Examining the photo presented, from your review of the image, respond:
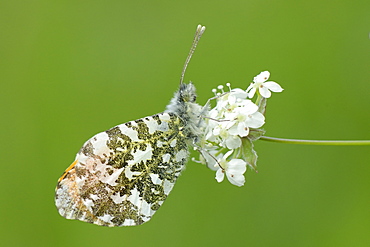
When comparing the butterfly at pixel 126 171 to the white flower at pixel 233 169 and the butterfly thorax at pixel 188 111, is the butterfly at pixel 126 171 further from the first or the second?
the white flower at pixel 233 169

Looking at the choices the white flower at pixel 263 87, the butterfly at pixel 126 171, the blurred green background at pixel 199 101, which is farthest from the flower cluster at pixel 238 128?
the blurred green background at pixel 199 101

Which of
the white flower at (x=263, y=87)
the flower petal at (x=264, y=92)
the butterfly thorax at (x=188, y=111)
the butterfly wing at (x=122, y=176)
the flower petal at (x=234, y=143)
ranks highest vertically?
the white flower at (x=263, y=87)

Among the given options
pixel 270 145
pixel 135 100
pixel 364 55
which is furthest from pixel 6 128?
pixel 364 55

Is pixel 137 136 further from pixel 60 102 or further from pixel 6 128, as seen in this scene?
pixel 6 128

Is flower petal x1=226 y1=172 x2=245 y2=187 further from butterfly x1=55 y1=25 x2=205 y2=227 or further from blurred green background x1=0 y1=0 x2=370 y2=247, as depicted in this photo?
blurred green background x1=0 y1=0 x2=370 y2=247

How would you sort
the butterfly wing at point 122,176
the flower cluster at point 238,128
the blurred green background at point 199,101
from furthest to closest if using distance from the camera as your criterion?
the blurred green background at point 199,101 → the butterfly wing at point 122,176 → the flower cluster at point 238,128

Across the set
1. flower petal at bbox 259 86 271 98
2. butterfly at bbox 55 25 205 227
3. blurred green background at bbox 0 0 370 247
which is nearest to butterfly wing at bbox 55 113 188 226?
butterfly at bbox 55 25 205 227

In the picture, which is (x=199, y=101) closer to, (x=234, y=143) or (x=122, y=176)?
(x=122, y=176)
